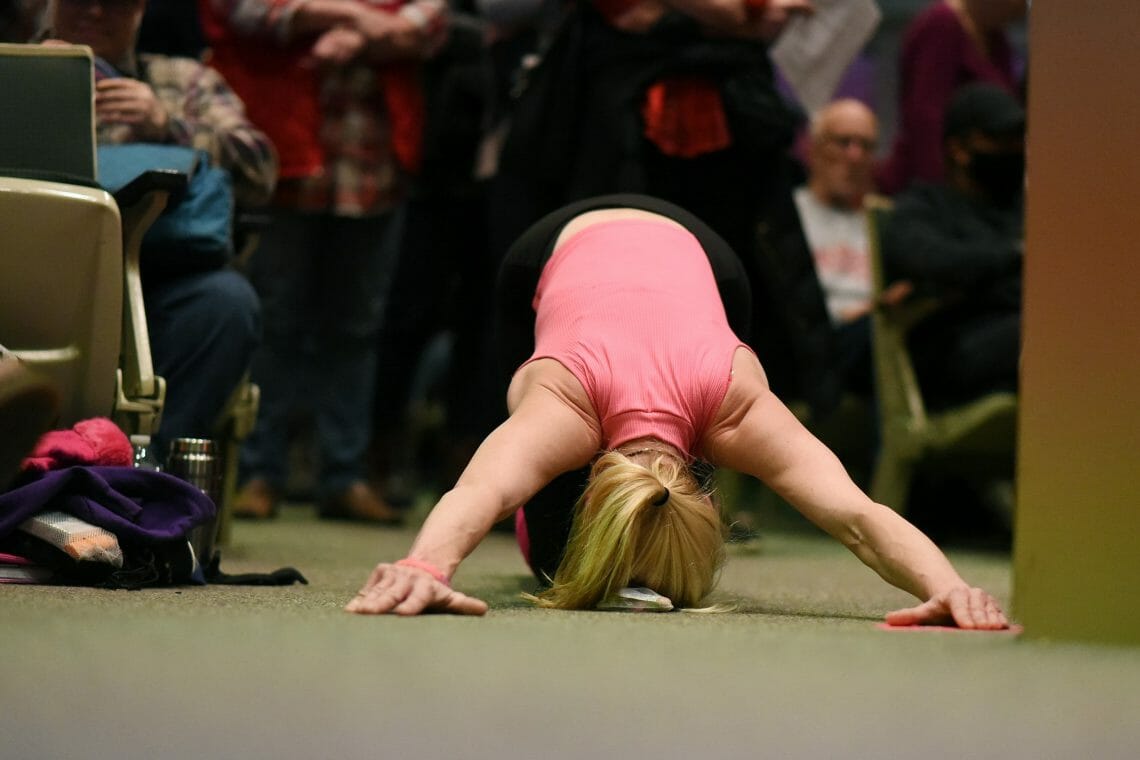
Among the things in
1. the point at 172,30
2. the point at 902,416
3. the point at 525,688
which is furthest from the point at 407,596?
the point at 902,416

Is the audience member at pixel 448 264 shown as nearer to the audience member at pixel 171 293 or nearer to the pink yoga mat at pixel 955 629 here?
the audience member at pixel 171 293

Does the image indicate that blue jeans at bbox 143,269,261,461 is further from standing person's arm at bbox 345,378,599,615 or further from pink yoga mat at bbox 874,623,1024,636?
pink yoga mat at bbox 874,623,1024,636

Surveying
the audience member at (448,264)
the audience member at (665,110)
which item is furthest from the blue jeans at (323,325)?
the audience member at (665,110)

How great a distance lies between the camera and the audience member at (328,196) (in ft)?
13.1

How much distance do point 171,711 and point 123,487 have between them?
1.01 meters

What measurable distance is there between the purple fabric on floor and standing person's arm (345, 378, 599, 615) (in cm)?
38

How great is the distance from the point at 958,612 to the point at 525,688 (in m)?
0.79

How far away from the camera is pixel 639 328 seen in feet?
8.38

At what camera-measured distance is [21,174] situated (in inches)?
100

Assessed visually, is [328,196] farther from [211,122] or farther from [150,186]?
[150,186]

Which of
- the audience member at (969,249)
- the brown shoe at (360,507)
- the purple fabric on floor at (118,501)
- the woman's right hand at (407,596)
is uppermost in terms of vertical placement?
the woman's right hand at (407,596)

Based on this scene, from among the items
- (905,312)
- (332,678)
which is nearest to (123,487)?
(332,678)

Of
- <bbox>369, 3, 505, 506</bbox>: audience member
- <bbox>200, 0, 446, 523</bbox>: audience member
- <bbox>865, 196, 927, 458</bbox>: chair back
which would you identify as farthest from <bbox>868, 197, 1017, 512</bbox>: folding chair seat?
<bbox>200, 0, 446, 523</bbox>: audience member

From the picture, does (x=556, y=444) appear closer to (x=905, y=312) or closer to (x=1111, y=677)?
(x=1111, y=677)
